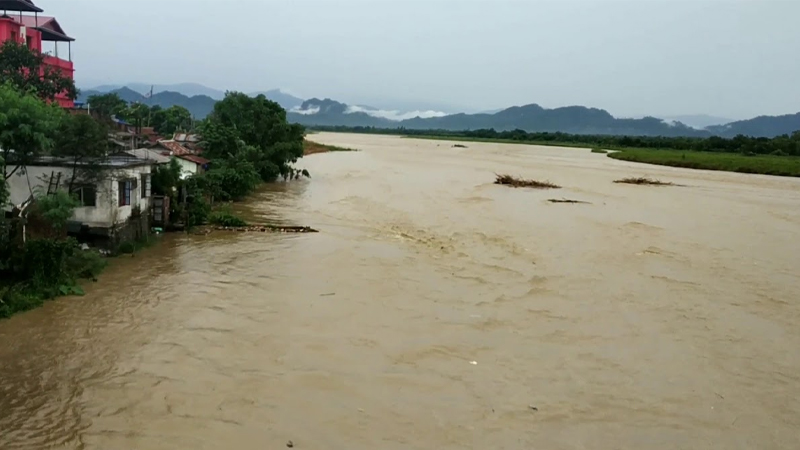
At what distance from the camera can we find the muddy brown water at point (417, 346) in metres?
5.93

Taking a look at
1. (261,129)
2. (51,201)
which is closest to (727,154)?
(261,129)

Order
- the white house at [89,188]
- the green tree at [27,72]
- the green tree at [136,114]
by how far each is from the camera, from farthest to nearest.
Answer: the green tree at [136,114] → the green tree at [27,72] → the white house at [89,188]

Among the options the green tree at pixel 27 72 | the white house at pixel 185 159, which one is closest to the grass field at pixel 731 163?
the white house at pixel 185 159

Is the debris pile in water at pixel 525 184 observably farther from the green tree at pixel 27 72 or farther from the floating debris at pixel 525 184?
the green tree at pixel 27 72

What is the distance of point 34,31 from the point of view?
24188mm

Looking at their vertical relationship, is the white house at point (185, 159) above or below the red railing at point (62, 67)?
below

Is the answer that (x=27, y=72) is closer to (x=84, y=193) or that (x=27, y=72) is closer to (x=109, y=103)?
(x=109, y=103)

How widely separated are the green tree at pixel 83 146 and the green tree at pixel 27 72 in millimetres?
8362

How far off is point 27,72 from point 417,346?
19.0 metres

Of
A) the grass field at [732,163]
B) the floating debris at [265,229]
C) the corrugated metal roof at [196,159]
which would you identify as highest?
the grass field at [732,163]

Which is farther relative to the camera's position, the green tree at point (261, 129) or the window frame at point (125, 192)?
the green tree at point (261, 129)

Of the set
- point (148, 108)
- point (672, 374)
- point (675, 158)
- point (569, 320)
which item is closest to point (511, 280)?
point (569, 320)

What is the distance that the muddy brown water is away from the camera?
593 cm

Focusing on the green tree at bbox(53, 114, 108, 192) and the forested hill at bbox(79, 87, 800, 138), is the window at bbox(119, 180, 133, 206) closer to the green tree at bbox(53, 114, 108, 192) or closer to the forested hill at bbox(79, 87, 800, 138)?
the green tree at bbox(53, 114, 108, 192)
